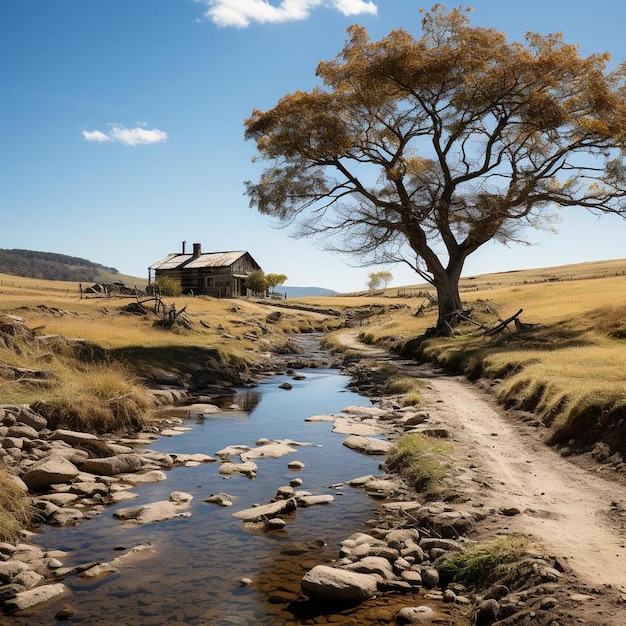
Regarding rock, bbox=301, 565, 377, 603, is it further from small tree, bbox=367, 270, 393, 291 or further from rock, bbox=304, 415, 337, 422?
small tree, bbox=367, 270, 393, 291

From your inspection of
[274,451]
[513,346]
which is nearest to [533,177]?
[513,346]

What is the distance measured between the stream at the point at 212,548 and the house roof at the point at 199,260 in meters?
74.3

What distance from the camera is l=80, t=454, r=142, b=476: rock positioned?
12.0m

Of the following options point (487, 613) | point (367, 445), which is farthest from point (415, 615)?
point (367, 445)

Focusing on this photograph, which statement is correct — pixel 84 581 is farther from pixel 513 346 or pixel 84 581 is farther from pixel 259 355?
pixel 259 355

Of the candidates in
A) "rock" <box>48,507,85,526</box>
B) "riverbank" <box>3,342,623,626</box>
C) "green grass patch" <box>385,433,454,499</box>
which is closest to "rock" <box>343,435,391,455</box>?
"riverbank" <box>3,342,623,626</box>

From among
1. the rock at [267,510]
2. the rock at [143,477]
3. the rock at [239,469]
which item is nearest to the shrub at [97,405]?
the rock at [143,477]

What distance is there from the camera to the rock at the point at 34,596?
6695mm

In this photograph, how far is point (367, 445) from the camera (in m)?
14.2

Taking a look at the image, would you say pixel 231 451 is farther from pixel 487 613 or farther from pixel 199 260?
pixel 199 260

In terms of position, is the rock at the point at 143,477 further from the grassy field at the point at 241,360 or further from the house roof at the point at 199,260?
the house roof at the point at 199,260

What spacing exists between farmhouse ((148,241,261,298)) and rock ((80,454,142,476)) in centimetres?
7147

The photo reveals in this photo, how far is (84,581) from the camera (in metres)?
7.38

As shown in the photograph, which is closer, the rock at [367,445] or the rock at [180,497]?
the rock at [180,497]
